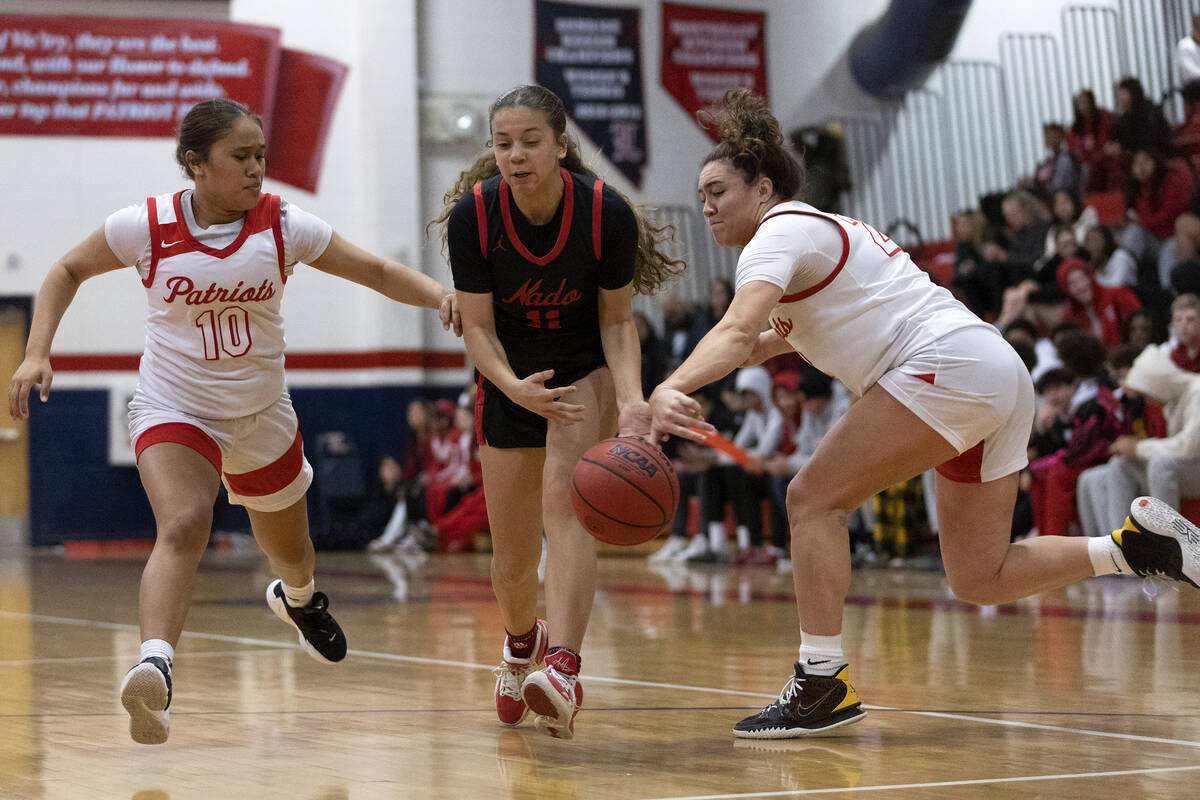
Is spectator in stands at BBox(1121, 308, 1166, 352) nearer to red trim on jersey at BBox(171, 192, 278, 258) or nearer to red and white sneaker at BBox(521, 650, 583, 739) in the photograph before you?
red and white sneaker at BBox(521, 650, 583, 739)

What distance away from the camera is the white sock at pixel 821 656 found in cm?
419

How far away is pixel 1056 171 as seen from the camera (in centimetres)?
1314

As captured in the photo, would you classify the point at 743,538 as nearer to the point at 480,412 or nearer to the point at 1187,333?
the point at 1187,333

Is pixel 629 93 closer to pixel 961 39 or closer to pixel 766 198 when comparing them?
pixel 961 39

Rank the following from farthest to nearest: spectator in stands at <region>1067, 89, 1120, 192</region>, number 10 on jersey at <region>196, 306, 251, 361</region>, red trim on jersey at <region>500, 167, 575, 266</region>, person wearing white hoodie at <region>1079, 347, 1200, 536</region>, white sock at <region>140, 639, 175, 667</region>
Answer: spectator in stands at <region>1067, 89, 1120, 192</region> → person wearing white hoodie at <region>1079, 347, 1200, 536</region> → number 10 on jersey at <region>196, 306, 251, 361</region> → red trim on jersey at <region>500, 167, 575, 266</region> → white sock at <region>140, 639, 175, 667</region>

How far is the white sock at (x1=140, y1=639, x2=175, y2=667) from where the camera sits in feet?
12.6

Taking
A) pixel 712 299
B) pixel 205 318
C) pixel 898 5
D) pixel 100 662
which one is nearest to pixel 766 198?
pixel 205 318

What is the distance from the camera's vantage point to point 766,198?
432 cm

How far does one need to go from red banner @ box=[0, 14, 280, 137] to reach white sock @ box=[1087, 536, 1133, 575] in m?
12.2

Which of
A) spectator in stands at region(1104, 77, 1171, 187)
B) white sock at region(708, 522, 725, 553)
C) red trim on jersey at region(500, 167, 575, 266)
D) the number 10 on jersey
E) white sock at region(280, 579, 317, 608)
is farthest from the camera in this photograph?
spectator in stands at region(1104, 77, 1171, 187)

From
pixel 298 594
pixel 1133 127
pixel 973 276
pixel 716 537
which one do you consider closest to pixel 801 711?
pixel 298 594

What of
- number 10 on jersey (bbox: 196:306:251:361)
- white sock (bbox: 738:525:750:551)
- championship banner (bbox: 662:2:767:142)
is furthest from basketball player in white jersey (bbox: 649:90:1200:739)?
championship banner (bbox: 662:2:767:142)

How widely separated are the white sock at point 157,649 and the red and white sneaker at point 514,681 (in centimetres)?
101

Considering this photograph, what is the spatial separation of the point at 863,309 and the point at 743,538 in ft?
24.6
